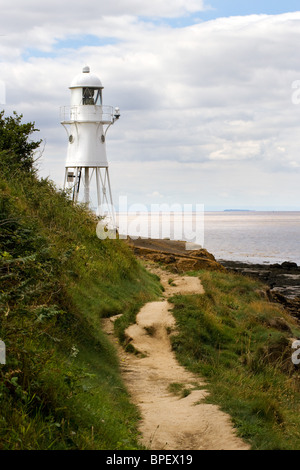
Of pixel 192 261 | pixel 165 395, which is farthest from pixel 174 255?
pixel 165 395

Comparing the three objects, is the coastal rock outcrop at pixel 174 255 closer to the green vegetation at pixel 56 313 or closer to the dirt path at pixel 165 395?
the green vegetation at pixel 56 313

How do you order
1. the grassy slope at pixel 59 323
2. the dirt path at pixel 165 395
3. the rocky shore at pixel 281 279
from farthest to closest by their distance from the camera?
the rocky shore at pixel 281 279, the dirt path at pixel 165 395, the grassy slope at pixel 59 323

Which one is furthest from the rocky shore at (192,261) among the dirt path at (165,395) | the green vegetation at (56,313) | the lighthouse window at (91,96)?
the dirt path at (165,395)

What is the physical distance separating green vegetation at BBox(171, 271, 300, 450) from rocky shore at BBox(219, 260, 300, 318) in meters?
9.61

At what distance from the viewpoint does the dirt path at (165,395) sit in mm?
7375

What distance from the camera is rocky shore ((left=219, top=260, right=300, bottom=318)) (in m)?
29.5

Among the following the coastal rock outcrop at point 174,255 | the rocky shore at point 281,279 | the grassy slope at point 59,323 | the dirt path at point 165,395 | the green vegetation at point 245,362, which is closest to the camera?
the grassy slope at point 59,323

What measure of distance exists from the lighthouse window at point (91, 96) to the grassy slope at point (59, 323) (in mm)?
13023

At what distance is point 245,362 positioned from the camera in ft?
41.8

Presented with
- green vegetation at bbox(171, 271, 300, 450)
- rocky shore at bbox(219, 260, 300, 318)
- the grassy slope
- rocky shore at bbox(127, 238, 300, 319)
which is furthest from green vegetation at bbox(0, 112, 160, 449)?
rocky shore at bbox(219, 260, 300, 318)

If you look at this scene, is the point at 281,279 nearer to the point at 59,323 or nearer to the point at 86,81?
the point at 86,81

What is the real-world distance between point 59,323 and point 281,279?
103 ft

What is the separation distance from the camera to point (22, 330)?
666 centimetres
